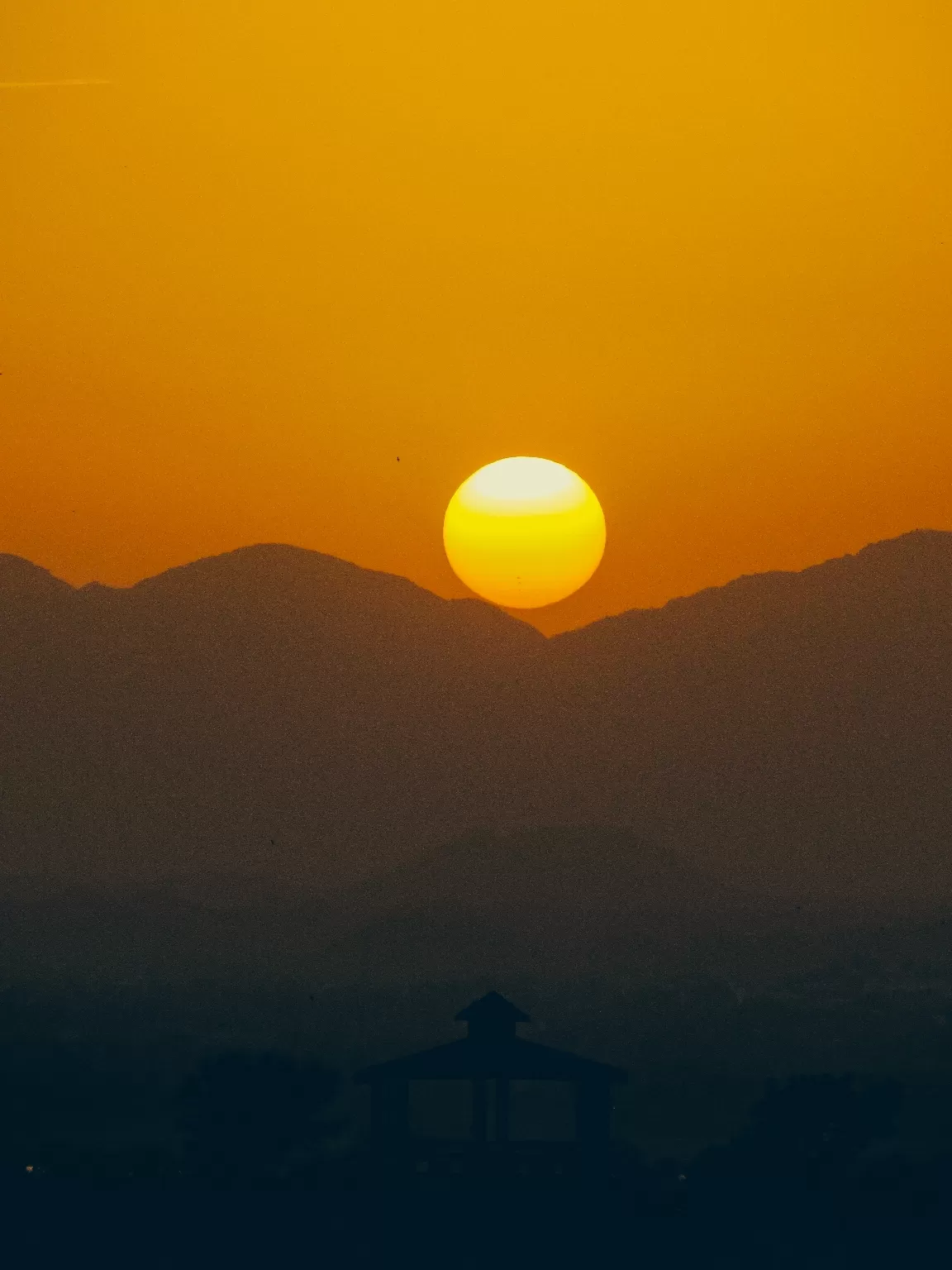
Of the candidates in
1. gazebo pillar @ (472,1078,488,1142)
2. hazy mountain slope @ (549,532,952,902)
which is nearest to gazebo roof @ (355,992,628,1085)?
gazebo pillar @ (472,1078,488,1142)

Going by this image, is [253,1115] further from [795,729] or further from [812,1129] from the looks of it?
[795,729]

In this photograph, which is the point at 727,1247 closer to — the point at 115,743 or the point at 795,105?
the point at 795,105

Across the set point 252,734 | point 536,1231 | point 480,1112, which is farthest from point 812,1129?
point 252,734

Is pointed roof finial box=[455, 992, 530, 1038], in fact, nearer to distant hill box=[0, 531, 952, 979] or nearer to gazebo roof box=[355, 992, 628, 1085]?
gazebo roof box=[355, 992, 628, 1085]

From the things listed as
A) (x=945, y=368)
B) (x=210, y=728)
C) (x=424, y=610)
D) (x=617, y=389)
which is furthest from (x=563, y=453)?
(x=210, y=728)

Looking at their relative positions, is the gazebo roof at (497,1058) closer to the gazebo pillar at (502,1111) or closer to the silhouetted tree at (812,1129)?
the gazebo pillar at (502,1111)

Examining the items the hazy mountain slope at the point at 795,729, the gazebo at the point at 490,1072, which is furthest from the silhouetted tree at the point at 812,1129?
the hazy mountain slope at the point at 795,729
